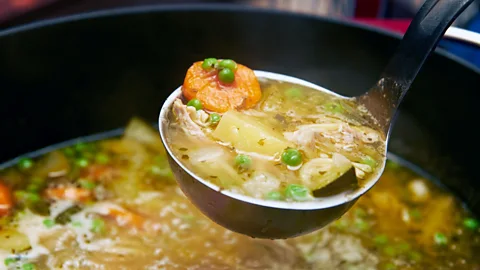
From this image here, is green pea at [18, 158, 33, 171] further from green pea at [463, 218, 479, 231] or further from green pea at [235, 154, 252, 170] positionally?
green pea at [463, 218, 479, 231]

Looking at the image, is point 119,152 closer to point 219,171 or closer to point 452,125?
point 219,171

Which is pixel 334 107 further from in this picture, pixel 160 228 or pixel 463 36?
pixel 160 228

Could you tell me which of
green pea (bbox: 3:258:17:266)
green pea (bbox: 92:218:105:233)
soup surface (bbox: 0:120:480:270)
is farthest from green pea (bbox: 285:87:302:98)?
green pea (bbox: 3:258:17:266)

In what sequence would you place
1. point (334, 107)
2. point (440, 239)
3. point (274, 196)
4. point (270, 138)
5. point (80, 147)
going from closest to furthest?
1. point (274, 196)
2. point (270, 138)
3. point (334, 107)
4. point (440, 239)
5. point (80, 147)

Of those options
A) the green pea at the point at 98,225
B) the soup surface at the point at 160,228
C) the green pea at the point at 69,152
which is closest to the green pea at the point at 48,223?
the soup surface at the point at 160,228

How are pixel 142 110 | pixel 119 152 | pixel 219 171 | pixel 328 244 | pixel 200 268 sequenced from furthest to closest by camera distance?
pixel 142 110
pixel 119 152
pixel 328 244
pixel 200 268
pixel 219 171

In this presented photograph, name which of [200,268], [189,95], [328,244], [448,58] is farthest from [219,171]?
[448,58]

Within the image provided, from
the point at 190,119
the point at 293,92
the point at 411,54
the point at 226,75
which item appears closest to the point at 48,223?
the point at 190,119
